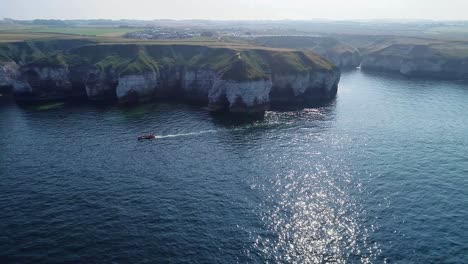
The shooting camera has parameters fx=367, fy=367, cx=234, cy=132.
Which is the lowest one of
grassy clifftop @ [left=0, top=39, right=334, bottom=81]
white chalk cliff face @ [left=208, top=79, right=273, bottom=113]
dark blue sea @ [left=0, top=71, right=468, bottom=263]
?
dark blue sea @ [left=0, top=71, right=468, bottom=263]

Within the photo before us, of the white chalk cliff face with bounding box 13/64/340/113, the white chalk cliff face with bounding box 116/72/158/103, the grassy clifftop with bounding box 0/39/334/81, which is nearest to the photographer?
the white chalk cliff face with bounding box 116/72/158/103

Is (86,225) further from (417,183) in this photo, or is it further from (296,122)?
(296,122)

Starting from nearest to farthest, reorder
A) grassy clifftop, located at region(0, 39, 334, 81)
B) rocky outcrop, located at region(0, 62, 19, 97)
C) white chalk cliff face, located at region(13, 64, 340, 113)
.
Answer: grassy clifftop, located at region(0, 39, 334, 81) → white chalk cliff face, located at region(13, 64, 340, 113) → rocky outcrop, located at region(0, 62, 19, 97)

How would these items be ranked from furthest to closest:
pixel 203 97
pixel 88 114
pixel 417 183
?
1. pixel 203 97
2. pixel 88 114
3. pixel 417 183

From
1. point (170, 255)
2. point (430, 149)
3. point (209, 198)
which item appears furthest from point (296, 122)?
point (170, 255)

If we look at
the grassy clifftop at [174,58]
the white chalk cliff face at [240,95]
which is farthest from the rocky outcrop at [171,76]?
the white chalk cliff face at [240,95]

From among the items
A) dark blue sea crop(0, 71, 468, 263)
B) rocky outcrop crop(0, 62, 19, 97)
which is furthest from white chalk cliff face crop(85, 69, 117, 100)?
rocky outcrop crop(0, 62, 19, 97)

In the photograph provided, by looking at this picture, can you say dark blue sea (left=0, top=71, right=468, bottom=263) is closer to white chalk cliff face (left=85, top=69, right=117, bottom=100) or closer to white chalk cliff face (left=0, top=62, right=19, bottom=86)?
white chalk cliff face (left=85, top=69, right=117, bottom=100)

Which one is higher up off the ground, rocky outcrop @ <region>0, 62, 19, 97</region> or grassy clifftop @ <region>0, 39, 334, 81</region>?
grassy clifftop @ <region>0, 39, 334, 81</region>
